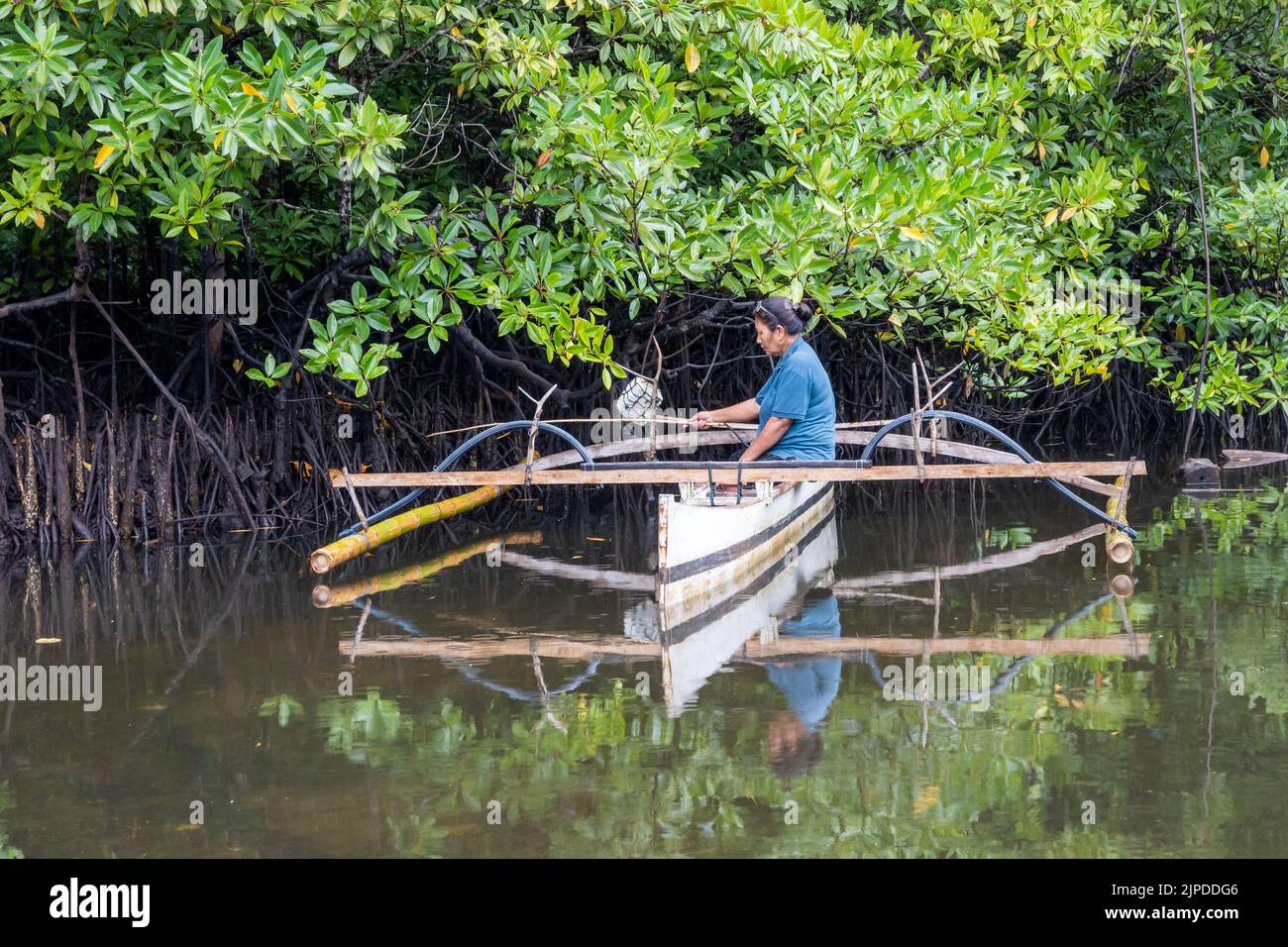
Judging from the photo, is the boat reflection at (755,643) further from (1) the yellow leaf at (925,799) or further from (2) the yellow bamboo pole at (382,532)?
(1) the yellow leaf at (925,799)

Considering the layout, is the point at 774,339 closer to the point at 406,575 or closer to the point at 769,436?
the point at 769,436

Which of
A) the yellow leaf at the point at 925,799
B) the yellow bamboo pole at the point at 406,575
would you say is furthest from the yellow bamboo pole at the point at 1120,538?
the yellow bamboo pole at the point at 406,575

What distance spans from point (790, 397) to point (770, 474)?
2.34ft

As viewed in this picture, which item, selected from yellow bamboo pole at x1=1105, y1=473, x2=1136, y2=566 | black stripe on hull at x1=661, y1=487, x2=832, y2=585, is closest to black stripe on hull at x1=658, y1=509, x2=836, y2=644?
black stripe on hull at x1=661, y1=487, x2=832, y2=585

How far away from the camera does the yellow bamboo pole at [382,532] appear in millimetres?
6039

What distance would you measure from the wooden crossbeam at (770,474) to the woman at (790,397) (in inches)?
18.0

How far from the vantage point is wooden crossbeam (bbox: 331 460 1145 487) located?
5.95 meters

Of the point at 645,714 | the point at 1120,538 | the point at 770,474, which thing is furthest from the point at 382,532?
the point at 1120,538

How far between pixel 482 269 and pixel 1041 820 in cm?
471

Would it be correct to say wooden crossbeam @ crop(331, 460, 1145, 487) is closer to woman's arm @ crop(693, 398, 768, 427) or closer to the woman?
the woman

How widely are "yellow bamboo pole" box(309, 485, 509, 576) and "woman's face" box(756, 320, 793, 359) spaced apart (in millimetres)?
1933

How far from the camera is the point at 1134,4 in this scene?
9.41m

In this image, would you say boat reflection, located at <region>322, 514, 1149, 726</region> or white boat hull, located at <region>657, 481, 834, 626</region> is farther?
white boat hull, located at <region>657, 481, 834, 626</region>
